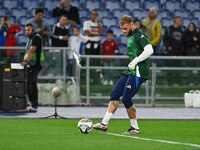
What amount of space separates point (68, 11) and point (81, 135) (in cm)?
1107

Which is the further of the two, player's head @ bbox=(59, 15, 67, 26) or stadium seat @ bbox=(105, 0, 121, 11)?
stadium seat @ bbox=(105, 0, 121, 11)

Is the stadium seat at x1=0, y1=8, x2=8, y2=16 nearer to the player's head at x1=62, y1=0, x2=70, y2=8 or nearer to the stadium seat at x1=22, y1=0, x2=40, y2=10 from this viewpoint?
the stadium seat at x1=22, y1=0, x2=40, y2=10

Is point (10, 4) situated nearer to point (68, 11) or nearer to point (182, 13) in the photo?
point (68, 11)

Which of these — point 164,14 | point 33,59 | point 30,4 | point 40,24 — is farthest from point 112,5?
point 33,59

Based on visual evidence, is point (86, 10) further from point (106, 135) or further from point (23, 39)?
point (106, 135)

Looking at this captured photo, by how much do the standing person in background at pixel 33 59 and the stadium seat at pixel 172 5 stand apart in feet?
35.6

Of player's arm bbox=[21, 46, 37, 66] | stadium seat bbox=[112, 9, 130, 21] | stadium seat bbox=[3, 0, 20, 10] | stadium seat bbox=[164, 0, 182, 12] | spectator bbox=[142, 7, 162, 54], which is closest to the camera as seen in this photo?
player's arm bbox=[21, 46, 37, 66]

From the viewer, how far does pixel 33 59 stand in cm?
1609

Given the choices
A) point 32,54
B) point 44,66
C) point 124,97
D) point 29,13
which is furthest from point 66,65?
point 124,97

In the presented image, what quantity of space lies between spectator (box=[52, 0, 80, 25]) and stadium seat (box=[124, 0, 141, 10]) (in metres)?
5.34

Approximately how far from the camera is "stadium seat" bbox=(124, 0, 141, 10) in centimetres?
2530

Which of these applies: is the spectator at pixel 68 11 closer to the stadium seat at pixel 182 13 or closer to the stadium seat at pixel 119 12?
the stadium seat at pixel 119 12

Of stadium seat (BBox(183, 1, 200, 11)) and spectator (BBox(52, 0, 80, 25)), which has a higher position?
stadium seat (BBox(183, 1, 200, 11))

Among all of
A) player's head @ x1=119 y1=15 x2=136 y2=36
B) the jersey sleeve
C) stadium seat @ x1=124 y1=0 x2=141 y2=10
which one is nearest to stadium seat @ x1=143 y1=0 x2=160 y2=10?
stadium seat @ x1=124 y1=0 x2=141 y2=10
